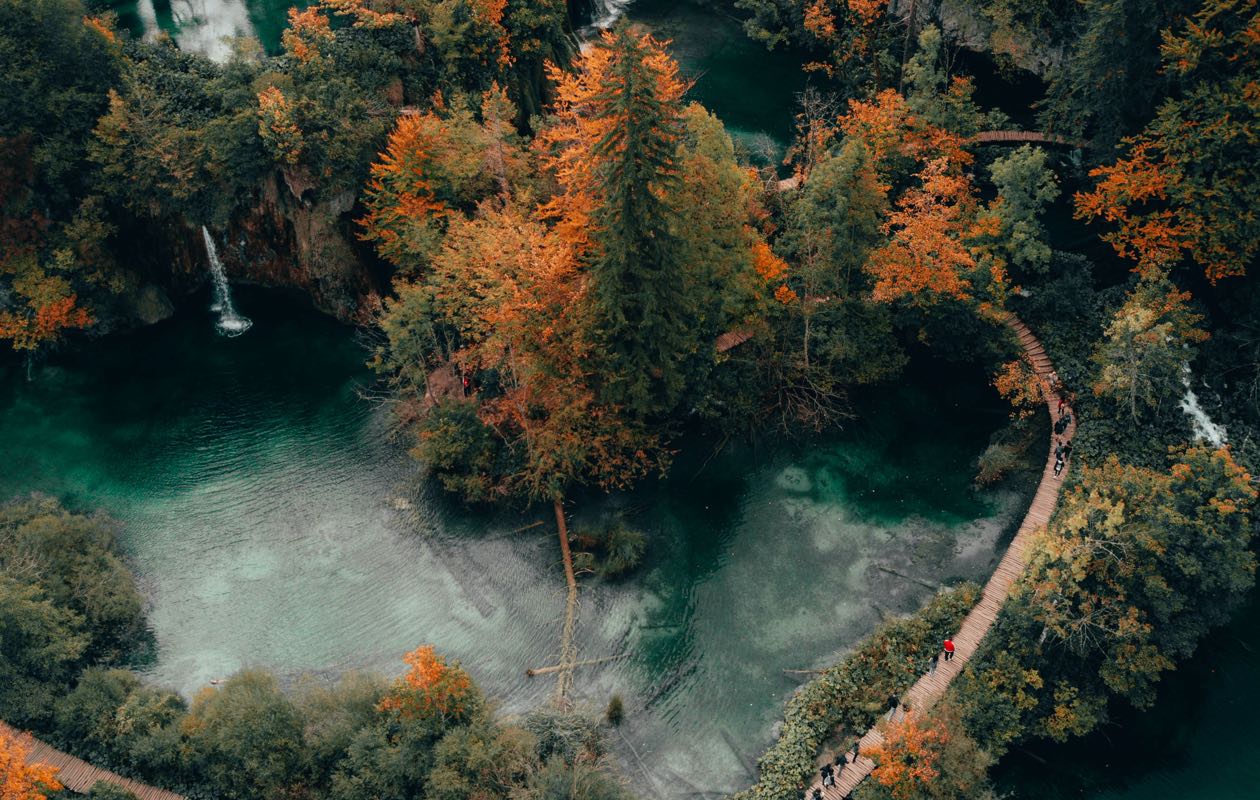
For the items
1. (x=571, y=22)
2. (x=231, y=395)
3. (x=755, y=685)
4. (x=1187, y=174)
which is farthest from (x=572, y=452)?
(x=571, y=22)

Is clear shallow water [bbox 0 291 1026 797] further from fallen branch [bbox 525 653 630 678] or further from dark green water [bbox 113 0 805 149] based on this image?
dark green water [bbox 113 0 805 149]

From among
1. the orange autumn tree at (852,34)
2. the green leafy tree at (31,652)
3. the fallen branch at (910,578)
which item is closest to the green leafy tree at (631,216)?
the fallen branch at (910,578)

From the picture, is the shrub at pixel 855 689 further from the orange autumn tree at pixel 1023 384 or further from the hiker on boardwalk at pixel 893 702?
the orange autumn tree at pixel 1023 384

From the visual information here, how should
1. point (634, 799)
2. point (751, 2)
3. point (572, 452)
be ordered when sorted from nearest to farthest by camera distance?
point (634, 799) < point (572, 452) < point (751, 2)

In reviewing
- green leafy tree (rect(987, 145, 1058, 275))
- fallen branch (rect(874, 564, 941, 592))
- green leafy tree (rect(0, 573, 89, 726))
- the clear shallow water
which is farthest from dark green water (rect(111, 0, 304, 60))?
fallen branch (rect(874, 564, 941, 592))

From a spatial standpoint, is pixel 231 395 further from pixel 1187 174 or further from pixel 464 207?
pixel 1187 174

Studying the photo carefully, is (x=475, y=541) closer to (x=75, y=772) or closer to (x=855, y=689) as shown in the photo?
(x=75, y=772)
